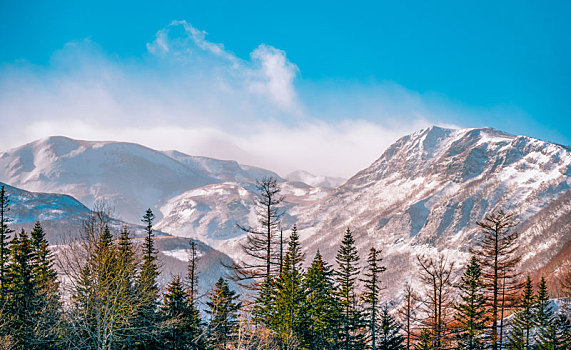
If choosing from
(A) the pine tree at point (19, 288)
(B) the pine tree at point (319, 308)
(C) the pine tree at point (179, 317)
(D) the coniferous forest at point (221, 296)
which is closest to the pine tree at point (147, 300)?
(D) the coniferous forest at point (221, 296)

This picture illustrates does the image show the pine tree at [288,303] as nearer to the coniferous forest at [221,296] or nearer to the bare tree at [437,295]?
the coniferous forest at [221,296]

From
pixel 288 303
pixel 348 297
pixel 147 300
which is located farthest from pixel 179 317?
pixel 348 297

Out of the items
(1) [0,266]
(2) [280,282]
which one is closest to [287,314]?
(2) [280,282]

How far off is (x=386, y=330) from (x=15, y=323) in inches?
1263

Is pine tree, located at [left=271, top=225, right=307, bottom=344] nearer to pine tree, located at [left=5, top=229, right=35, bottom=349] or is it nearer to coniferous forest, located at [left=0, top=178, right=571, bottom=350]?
coniferous forest, located at [left=0, top=178, right=571, bottom=350]

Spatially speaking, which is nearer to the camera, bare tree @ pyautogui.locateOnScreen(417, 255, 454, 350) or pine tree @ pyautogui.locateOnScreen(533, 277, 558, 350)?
bare tree @ pyautogui.locateOnScreen(417, 255, 454, 350)

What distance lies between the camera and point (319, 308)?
27.4m

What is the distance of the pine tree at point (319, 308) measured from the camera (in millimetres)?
27094

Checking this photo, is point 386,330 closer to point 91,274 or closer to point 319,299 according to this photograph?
point 319,299

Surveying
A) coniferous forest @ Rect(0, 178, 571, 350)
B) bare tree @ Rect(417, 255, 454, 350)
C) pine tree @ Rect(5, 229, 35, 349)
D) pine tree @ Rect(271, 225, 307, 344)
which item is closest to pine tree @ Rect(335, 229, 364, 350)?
coniferous forest @ Rect(0, 178, 571, 350)

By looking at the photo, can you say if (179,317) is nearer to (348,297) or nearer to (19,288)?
(348,297)

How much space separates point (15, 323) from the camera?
97.5ft

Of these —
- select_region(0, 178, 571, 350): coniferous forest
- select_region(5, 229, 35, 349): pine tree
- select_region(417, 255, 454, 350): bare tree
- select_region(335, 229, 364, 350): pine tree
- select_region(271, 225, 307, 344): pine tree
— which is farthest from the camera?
select_region(335, 229, 364, 350): pine tree

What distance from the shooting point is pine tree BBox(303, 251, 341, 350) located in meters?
27.1
